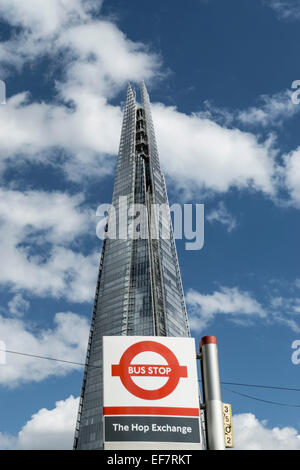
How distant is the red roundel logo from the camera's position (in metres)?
20.2

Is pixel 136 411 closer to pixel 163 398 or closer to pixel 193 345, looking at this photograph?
pixel 163 398

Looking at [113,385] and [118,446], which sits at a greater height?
[113,385]

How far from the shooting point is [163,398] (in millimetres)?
20172

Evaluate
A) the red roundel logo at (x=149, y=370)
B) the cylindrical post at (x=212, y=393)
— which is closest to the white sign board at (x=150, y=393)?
the red roundel logo at (x=149, y=370)

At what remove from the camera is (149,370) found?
2053 cm

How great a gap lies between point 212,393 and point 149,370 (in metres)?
2.53

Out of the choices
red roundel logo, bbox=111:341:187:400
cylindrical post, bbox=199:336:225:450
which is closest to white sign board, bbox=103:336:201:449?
red roundel logo, bbox=111:341:187:400

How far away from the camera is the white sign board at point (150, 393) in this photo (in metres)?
19.4

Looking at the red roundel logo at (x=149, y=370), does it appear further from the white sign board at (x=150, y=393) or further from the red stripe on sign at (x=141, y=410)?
the red stripe on sign at (x=141, y=410)

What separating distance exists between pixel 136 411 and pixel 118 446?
1.34 metres

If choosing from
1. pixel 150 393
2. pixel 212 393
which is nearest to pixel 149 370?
pixel 150 393

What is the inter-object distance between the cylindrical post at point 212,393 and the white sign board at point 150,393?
100 centimetres
